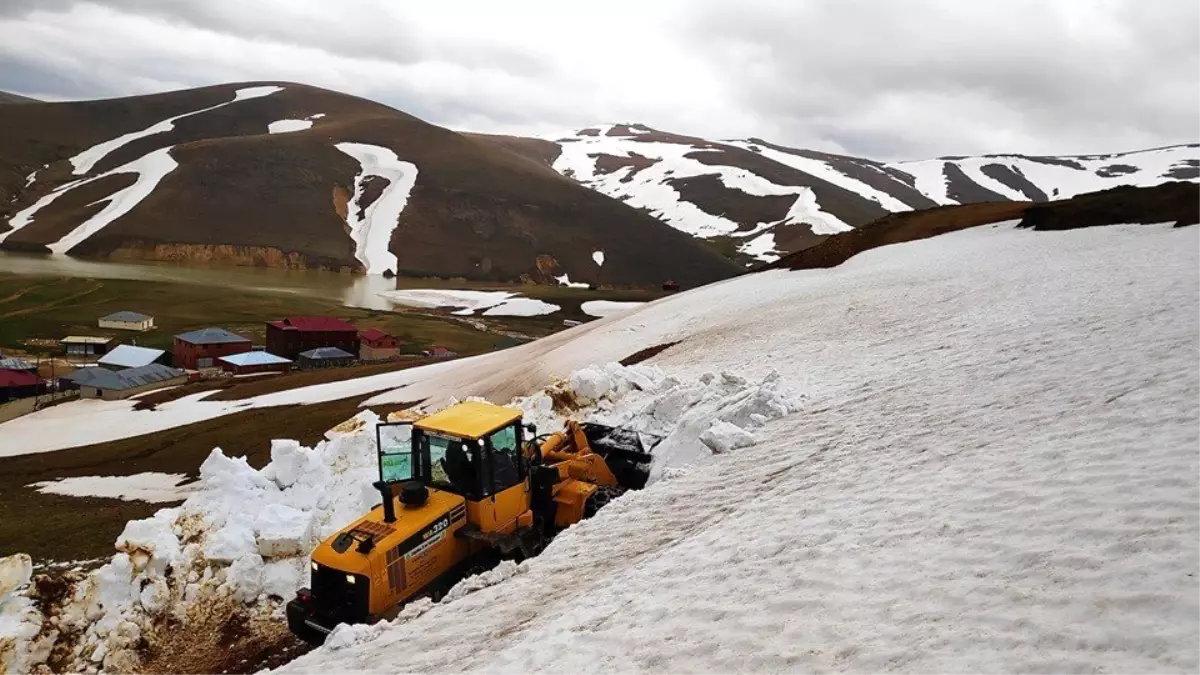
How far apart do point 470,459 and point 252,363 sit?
56.7 metres

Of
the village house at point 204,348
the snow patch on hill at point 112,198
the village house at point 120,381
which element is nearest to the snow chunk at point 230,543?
the village house at point 120,381

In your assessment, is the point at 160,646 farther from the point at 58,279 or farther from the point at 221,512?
the point at 58,279

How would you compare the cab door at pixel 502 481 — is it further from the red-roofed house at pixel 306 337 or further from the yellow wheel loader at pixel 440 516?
the red-roofed house at pixel 306 337

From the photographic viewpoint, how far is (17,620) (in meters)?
11.4

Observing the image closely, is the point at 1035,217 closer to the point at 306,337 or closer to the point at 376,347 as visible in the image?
the point at 376,347

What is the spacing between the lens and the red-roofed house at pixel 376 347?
70.2 m

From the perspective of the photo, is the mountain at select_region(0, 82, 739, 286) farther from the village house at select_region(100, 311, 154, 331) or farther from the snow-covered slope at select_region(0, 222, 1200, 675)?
the snow-covered slope at select_region(0, 222, 1200, 675)

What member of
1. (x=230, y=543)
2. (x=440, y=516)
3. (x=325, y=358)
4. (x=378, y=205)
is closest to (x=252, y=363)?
(x=325, y=358)

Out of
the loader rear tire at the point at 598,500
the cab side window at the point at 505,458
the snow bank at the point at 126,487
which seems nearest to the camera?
the cab side window at the point at 505,458

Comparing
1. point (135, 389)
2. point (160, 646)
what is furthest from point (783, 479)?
point (135, 389)

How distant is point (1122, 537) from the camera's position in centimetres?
680

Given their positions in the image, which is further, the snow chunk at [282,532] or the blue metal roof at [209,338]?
the blue metal roof at [209,338]

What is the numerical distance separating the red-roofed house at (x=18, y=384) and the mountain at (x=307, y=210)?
90503 mm

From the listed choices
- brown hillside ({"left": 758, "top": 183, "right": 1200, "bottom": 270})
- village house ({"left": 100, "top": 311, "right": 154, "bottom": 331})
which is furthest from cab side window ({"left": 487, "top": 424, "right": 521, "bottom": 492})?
village house ({"left": 100, "top": 311, "right": 154, "bottom": 331})
